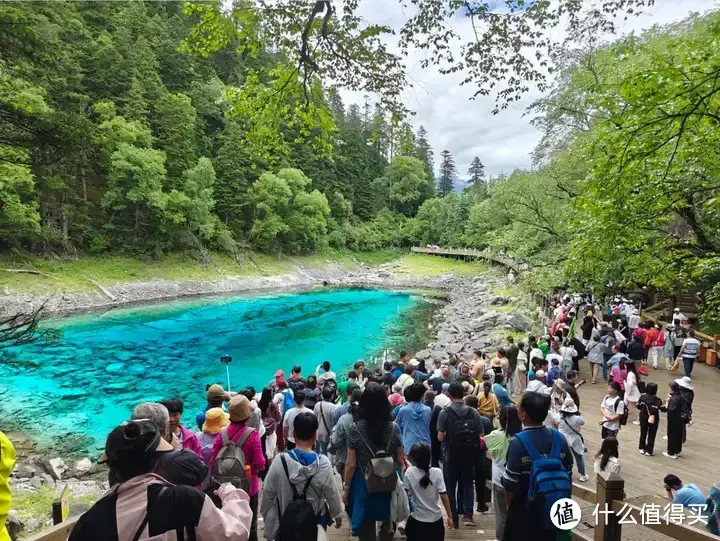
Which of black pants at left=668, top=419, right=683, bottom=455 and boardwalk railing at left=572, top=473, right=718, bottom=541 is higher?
boardwalk railing at left=572, top=473, right=718, bottom=541

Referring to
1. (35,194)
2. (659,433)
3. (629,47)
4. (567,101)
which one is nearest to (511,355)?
(659,433)

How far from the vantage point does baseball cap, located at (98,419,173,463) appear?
1.48 m

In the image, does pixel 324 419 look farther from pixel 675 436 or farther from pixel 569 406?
pixel 675 436

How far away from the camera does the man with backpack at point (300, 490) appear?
233 centimetres

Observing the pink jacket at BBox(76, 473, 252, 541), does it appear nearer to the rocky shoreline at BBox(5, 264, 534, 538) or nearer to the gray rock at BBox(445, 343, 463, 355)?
the rocky shoreline at BBox(5, 264, 534, 538)

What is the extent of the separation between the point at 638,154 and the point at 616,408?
3.51 meters

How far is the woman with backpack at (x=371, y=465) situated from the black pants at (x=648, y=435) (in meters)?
5.19

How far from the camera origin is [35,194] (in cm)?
2252

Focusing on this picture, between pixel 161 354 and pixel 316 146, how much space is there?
13911 mm

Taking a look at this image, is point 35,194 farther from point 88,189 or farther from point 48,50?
point 48,50

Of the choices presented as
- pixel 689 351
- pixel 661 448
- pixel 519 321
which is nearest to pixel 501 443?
pixel 661 448

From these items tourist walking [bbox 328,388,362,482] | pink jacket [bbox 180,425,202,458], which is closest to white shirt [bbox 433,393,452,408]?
tourist walking [bbox 328,388,362,482]

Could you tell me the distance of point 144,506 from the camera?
4.69 ft

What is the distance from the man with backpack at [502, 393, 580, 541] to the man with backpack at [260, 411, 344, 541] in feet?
3.65
